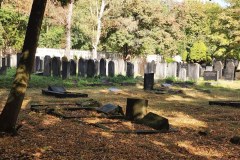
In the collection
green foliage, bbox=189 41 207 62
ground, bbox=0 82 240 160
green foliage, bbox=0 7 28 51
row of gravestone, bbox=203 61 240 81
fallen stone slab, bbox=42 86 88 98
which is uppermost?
green foliage, bbox=0 7 28 51

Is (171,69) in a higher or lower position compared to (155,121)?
higher

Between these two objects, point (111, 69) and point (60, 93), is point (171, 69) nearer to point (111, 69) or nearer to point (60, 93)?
point (111, 69)

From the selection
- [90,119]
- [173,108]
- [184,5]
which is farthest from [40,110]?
[184,5]

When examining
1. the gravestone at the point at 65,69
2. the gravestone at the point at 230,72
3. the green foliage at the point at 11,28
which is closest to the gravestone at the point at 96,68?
the gravestone at the point at 65,69

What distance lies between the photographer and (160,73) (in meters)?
30.6

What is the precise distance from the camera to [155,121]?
31.5 feet

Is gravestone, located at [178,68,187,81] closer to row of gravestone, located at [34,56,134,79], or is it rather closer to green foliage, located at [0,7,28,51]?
row of gravestone, located at [34,56,134,79]

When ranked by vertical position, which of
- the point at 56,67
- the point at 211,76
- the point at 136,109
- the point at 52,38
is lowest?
the point at 136,109

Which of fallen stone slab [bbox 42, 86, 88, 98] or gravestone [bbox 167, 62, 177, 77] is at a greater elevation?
gravestone [bbox 167, 62, 177, 77]

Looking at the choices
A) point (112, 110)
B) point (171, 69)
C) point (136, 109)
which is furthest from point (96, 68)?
point (136, 109)

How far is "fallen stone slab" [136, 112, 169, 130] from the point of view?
9328 mm

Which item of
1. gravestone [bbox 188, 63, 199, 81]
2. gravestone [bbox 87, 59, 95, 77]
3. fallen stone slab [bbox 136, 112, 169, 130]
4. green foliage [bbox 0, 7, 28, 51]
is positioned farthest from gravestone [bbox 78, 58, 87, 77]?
fallen stone slab [bbox 136, 112, 169, 130]

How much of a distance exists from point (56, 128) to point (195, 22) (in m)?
52.8

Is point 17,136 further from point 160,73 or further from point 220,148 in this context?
point 160,73
